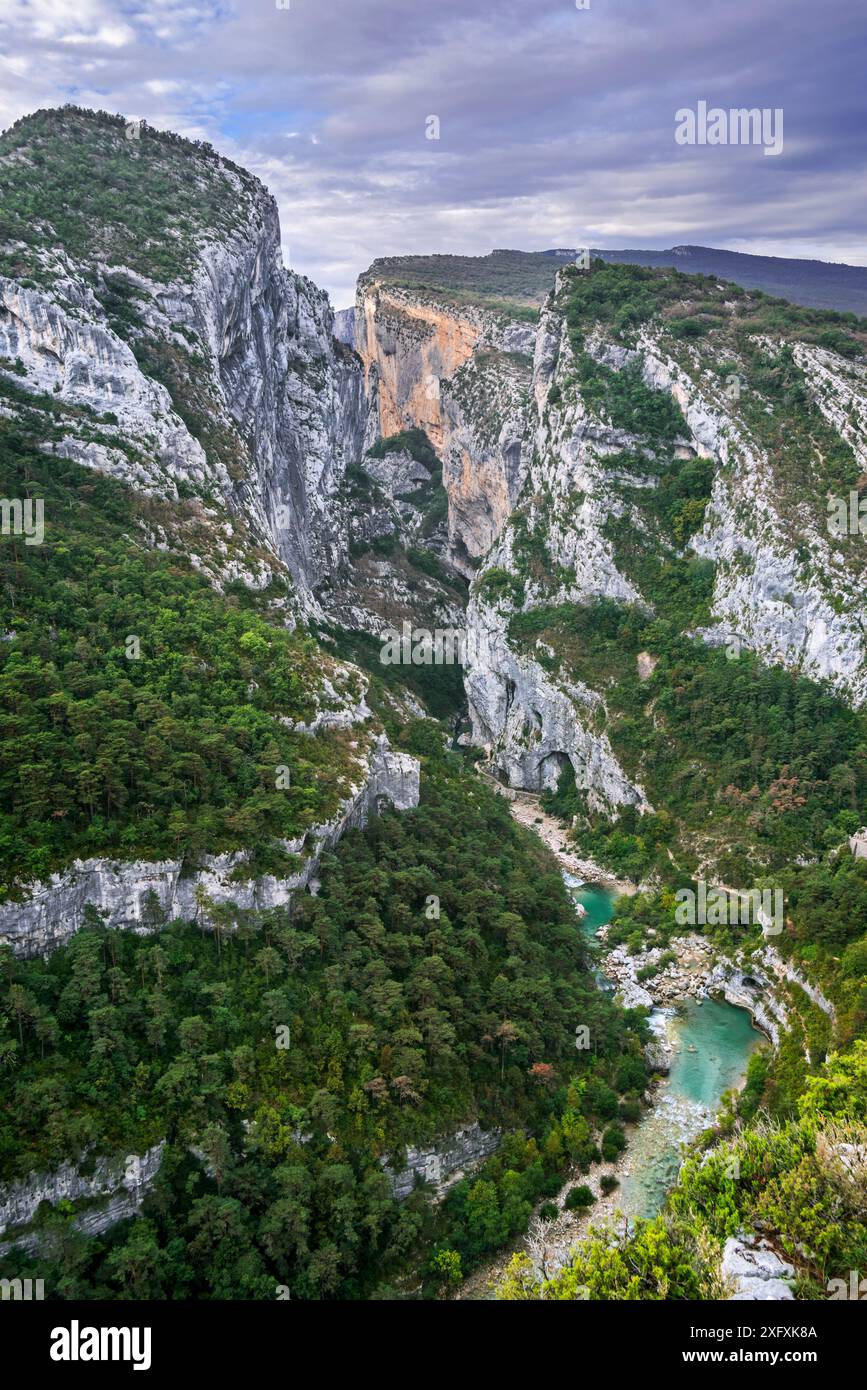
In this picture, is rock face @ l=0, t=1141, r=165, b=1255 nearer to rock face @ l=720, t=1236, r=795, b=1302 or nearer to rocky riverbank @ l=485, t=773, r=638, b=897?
rock face @ l=720, t=1236, r=795, b=1302

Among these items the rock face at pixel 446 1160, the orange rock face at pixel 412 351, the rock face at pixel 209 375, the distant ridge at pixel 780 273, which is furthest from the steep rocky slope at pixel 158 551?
the distant ridge at pixel 780 273

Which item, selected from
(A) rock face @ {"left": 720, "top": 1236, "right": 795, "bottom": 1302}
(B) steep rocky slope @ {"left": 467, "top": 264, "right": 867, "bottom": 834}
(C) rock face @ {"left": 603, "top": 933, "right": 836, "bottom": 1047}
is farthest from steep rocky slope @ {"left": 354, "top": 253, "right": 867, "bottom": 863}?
(A) rock face @ {"left": 720, "top": 1236, "right": 795, "bottom": 1302}

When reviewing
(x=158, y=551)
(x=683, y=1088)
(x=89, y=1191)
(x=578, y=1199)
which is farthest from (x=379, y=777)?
(x=89, y=1191)

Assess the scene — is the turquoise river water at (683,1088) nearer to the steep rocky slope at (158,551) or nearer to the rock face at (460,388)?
the steep rocky slope at (158,551)

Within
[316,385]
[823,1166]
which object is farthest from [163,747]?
[316,385]

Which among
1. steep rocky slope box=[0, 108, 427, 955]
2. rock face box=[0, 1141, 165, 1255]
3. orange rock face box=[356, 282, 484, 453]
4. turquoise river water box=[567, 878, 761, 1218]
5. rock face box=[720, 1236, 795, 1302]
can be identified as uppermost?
orange rock face box=[356, 282, 484, 453]

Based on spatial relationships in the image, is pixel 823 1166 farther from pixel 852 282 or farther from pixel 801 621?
pixel 852 282
